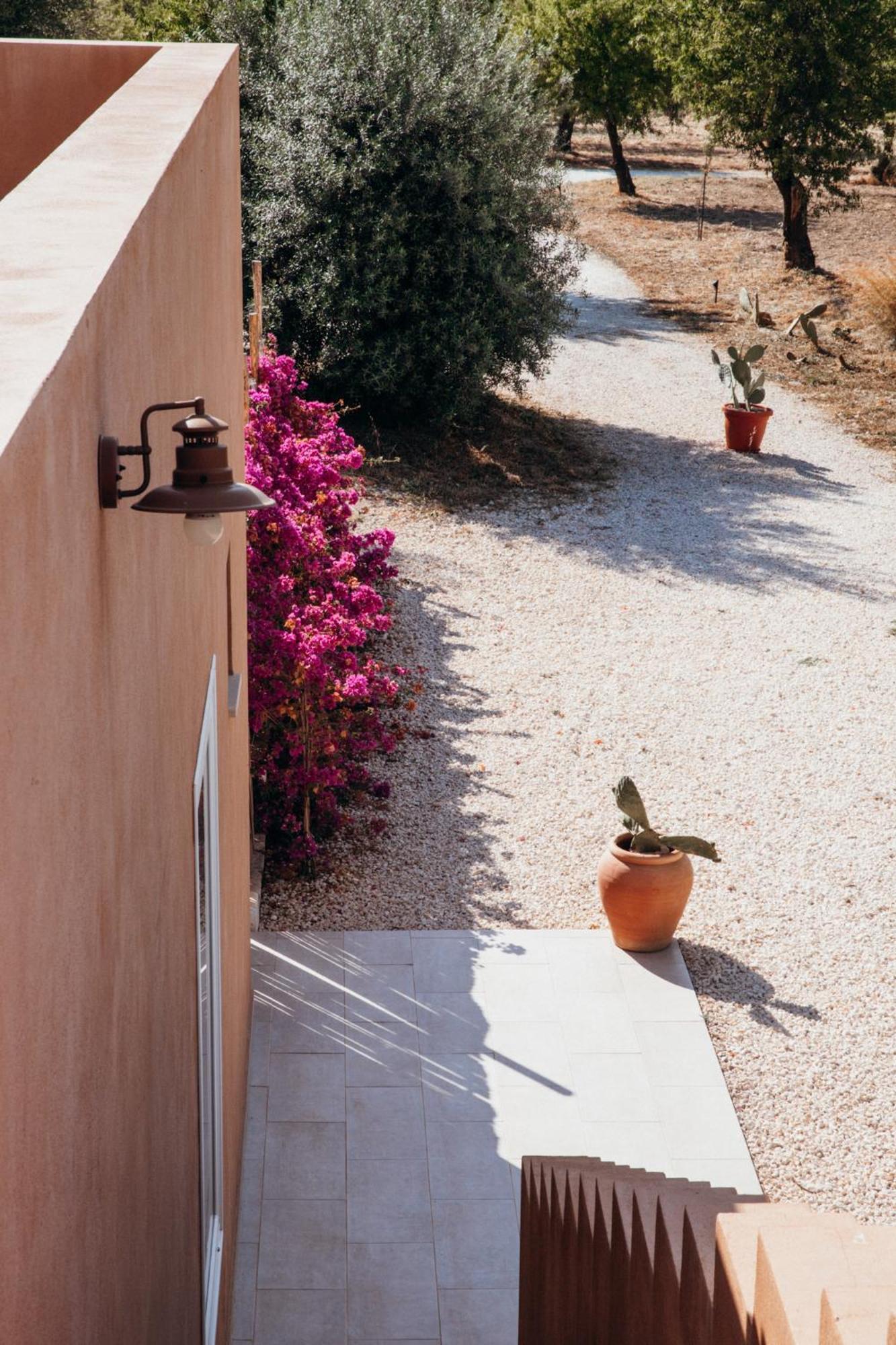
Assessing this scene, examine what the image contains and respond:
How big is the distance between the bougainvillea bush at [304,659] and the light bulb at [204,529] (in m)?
4.85

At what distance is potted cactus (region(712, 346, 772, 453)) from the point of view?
15.8 m

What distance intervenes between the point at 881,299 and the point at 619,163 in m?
12.0

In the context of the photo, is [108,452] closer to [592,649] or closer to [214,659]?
[214,659]

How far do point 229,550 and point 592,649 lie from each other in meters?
6.34

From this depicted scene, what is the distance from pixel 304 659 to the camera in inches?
303

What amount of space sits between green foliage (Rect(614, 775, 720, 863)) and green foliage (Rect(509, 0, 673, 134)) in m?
23.7

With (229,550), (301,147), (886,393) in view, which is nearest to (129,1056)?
(229,550)

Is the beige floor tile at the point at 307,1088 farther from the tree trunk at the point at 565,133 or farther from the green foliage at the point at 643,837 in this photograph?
the tree trunk at the point at 565,133

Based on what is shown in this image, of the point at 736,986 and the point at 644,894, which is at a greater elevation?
the point at 644,894

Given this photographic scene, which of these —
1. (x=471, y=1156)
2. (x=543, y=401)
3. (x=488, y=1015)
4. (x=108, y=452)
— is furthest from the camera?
(x=543, y=401)

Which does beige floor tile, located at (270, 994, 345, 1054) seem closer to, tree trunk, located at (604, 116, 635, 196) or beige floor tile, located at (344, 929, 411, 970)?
beige floor tile, located at (344, 929, 411, 970)

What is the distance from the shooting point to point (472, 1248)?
17.8 ft

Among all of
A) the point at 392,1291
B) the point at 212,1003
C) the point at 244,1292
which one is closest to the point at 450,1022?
the point at 392,1291

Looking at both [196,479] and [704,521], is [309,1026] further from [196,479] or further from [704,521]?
[704,521]
